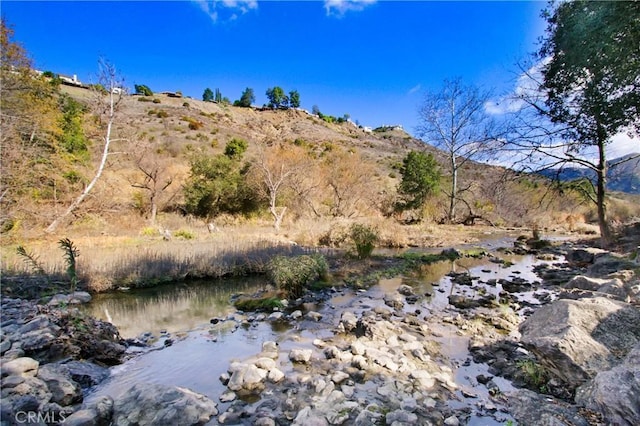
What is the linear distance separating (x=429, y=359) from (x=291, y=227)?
1516 cm

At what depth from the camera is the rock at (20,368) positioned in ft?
12.6

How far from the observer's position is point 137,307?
7871 millimetres

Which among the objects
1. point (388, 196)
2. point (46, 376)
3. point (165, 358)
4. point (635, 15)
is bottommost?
point (165, 358)

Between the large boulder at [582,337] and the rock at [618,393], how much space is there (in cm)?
30

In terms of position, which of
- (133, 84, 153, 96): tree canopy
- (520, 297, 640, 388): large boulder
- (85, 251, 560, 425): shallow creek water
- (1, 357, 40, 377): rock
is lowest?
(85, 251, 560, 425): shallow creek water

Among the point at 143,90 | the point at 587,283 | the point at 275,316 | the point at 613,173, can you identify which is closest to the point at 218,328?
the point at 275,316

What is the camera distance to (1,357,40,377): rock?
384cm

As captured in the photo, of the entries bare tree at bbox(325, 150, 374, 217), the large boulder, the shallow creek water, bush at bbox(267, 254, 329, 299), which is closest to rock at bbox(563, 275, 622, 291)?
the shallow creek water

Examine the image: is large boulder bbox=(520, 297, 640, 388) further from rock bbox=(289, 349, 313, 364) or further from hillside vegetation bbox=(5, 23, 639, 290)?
hillside vegetation bbox=(5, 23, 639, 290)

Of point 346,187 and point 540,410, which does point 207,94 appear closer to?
point 346,187

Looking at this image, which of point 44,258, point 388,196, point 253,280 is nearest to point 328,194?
point 388,196

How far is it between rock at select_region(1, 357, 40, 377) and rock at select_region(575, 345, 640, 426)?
581 centimetres

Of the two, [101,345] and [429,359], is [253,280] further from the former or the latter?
[429,359]

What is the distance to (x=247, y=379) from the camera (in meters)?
4.20
